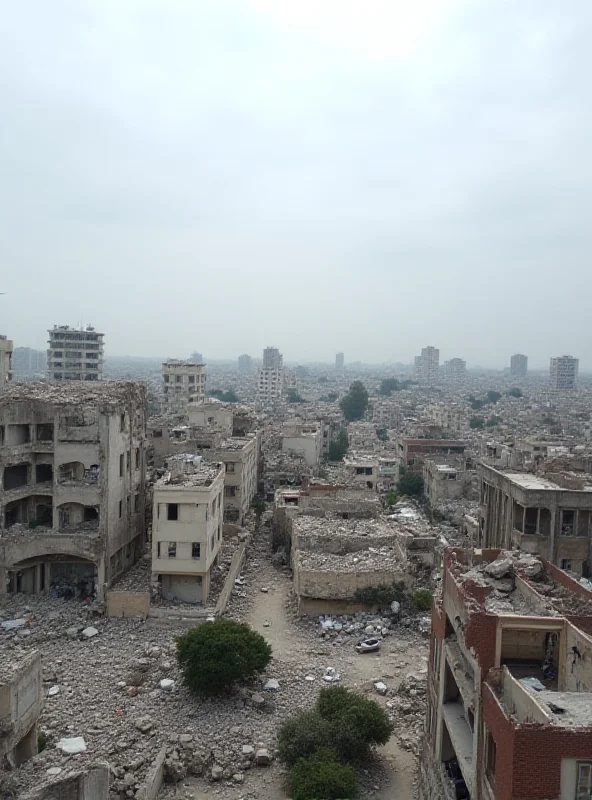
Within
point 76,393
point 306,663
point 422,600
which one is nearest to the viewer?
point 306,663

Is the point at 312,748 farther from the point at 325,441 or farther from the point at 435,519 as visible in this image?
the point at 325,441

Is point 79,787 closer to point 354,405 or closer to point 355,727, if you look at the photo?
point 355,727

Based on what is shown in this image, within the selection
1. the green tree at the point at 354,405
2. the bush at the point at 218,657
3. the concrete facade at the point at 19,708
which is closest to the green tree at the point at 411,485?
the bush at the point at 218,657

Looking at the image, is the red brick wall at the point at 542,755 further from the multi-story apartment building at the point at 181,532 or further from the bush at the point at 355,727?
the multi-story apartment building at the point at 181,532

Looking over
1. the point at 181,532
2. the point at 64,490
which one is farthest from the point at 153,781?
the point at 64,490

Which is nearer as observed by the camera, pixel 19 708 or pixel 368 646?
pixel 19 708
